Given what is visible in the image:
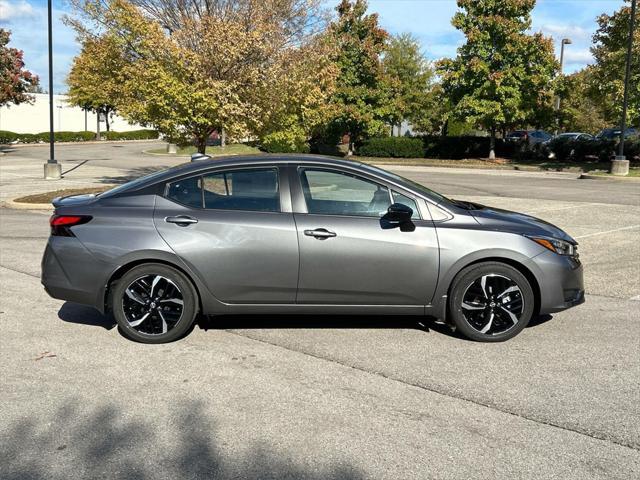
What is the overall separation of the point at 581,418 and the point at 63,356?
12.2ft

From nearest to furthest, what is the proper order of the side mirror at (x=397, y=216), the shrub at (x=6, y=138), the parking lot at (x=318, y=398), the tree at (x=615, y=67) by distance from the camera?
1. the parking lot at (x=318, y=398)
2. the side mirror at (x=397, y=216)
3. the tree at (x=615, y=67)
4. the shrub at (x=6, y=138)

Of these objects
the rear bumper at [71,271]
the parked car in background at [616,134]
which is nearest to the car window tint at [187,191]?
the rear bumper at [71,271]

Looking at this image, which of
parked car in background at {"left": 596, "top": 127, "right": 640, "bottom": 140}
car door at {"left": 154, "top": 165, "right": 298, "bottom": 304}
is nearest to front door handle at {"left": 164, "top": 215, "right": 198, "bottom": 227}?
car door at {"left": 154, "top": 165, "right": 298, "bottom": 304}

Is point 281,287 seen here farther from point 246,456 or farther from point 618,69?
point 618,69

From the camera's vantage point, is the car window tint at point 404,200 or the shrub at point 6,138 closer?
the car window tint at point 404,200

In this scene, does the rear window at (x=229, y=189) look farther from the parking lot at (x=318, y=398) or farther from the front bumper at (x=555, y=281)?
the front bumper at (x=555, y=281)

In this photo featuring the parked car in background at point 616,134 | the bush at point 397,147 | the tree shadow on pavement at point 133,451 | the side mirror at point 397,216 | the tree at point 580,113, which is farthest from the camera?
the bush at point 397,147

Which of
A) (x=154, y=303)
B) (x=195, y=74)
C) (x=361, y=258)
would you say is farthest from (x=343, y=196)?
(x=195, y=74)

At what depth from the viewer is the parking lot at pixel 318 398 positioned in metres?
3.30

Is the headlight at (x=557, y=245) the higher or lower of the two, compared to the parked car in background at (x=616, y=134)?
lower

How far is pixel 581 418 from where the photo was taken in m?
3.83

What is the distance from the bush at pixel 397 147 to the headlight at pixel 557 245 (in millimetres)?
35077

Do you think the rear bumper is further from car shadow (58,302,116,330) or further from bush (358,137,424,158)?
bush (358,137,424,158)

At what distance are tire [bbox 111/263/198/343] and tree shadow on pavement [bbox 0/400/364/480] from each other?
1271mm
